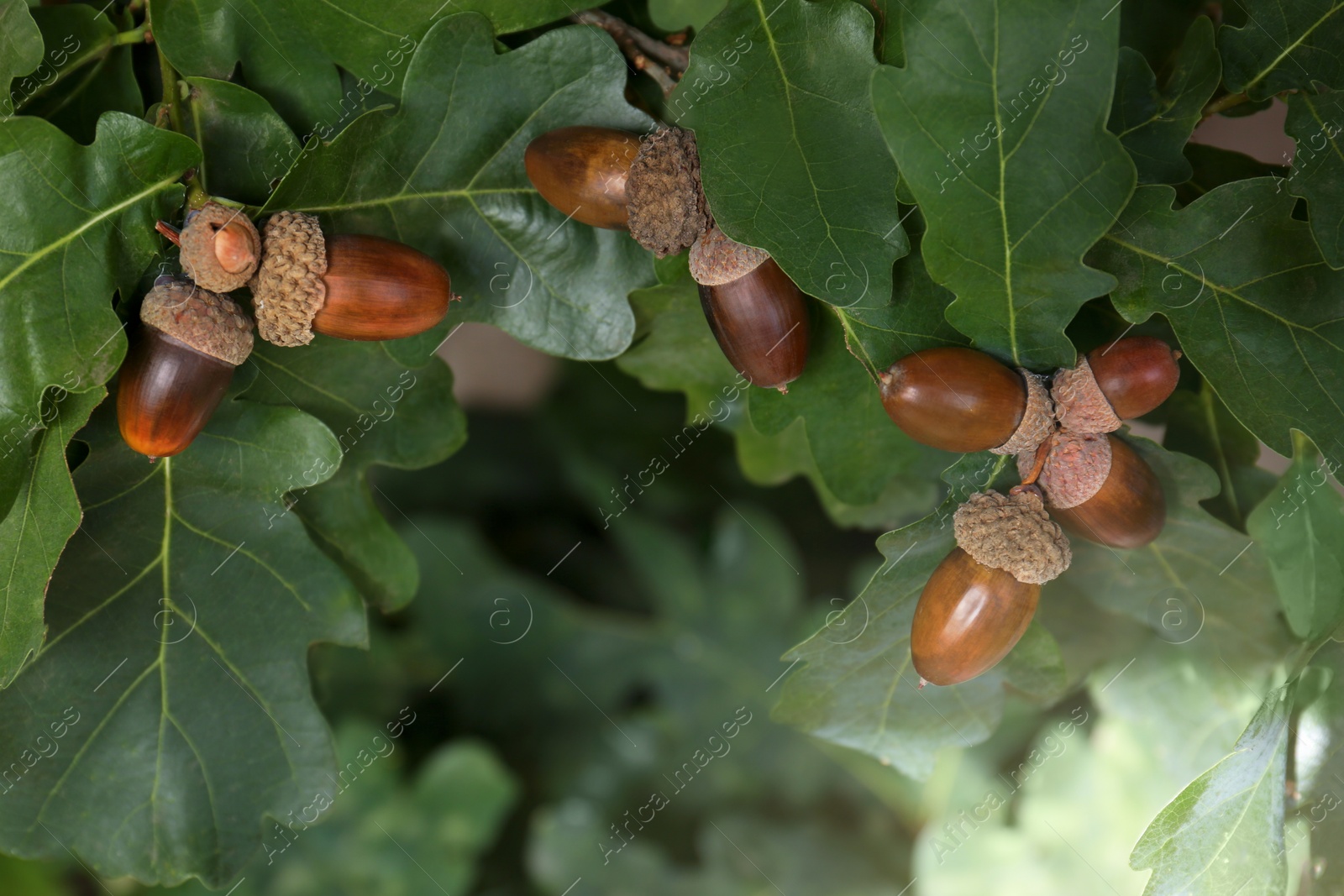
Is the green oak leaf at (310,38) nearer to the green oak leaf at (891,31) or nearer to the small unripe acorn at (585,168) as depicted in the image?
the small unripe acorn at (585,168)

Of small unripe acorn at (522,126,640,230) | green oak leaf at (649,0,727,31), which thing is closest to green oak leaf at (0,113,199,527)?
small unripe acorn at (522,126,640,230)

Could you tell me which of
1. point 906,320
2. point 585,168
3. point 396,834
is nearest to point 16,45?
point 585,168

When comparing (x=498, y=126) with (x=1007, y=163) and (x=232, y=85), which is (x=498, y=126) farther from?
(x=1007, y=163)

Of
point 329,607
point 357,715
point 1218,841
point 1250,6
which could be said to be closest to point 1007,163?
point 1250,6

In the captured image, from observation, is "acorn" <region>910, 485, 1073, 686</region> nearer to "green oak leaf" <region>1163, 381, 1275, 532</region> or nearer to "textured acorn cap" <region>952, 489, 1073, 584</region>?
"textured acorn cap" <region>952, 489, 1073, 584</region>

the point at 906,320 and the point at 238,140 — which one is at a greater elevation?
the point at 238,140

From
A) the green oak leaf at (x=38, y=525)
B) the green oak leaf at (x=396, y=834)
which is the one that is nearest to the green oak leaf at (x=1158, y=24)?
the green oak leaf at (x=38, y=525)

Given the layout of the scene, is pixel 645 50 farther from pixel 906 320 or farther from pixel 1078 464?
pixel 1078 464

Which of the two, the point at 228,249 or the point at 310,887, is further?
the point at 310,887
